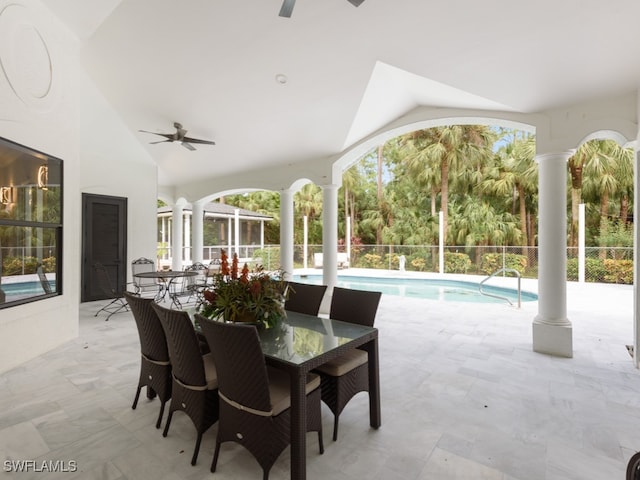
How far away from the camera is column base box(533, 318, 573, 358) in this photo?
412 cm

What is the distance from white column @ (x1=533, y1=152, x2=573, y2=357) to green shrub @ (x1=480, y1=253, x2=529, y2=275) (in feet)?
23.9

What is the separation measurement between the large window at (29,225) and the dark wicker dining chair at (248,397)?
313 cm

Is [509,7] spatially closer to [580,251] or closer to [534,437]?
[534,437]

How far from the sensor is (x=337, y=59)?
4508mm

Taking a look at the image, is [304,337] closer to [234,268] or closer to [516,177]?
[234,268]

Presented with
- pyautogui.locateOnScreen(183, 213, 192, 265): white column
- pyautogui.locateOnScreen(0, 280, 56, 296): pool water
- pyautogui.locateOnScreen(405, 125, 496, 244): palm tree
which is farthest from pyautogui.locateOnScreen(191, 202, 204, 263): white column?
pyautogui.locateOnScreen(405, 125, 496, 244): palm tree

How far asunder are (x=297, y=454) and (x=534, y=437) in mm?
1783

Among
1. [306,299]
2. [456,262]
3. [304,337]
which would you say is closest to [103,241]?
[306,299]

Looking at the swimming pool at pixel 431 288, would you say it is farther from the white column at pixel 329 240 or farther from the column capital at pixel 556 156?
the column capital at pixel 556 156

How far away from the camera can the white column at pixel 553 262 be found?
4199 millimetres

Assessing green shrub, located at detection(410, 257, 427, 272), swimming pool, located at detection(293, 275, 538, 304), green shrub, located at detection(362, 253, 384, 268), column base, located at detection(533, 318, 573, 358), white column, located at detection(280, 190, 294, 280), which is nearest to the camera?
column base, located at detection(533, 318, 573, 358)

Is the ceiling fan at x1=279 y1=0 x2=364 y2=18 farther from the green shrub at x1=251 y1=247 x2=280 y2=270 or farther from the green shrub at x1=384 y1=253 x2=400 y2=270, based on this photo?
the green shrub at x1=384 y1=253 x2=400 y2=270

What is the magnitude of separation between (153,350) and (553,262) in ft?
14.9

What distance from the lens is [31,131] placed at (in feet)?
12.8
